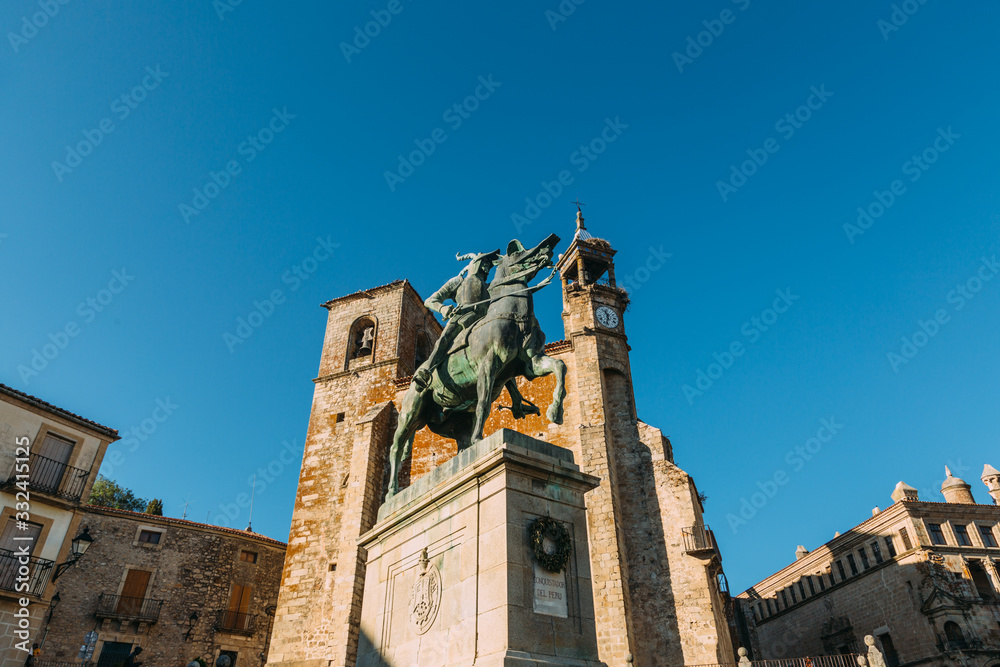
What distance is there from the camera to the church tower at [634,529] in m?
17.6

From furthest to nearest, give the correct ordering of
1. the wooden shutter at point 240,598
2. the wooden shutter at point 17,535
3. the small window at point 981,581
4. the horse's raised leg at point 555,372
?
1. the small window at point 981,581
2. the wooden shutter at point 240,598
3. the wooden shutter at point 17,535
4. the horse's raised leg at point 555,372

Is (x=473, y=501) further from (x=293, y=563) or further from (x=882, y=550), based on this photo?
(x=882, y=550)

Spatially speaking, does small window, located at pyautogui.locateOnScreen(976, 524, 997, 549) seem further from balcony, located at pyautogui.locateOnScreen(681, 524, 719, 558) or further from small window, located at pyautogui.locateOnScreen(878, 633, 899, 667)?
balcony, located at pyautogui.locateOnScreen(681, 524, 719, 558)

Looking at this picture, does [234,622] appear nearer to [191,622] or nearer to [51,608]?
[191,622]

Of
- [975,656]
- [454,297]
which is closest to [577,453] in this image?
[454,297]

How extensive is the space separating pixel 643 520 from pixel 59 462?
17.3m

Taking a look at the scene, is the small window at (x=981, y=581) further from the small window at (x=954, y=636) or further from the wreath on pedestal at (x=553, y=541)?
the wreath on pedestal at (x=553, y=541)

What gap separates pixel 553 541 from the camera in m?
5.66

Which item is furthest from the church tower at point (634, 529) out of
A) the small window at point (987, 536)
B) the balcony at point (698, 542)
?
the small window at point (987, 536)

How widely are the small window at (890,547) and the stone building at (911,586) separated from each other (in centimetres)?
5

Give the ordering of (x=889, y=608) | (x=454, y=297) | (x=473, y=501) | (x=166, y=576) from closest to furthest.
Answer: (x=473, y=501)
(x=454, y=297)
(x=166, y=576)
(x=889, y=608)

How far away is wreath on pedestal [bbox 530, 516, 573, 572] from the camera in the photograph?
5484mm

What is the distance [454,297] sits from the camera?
8.84 m

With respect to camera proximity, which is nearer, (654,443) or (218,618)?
(654,443)
